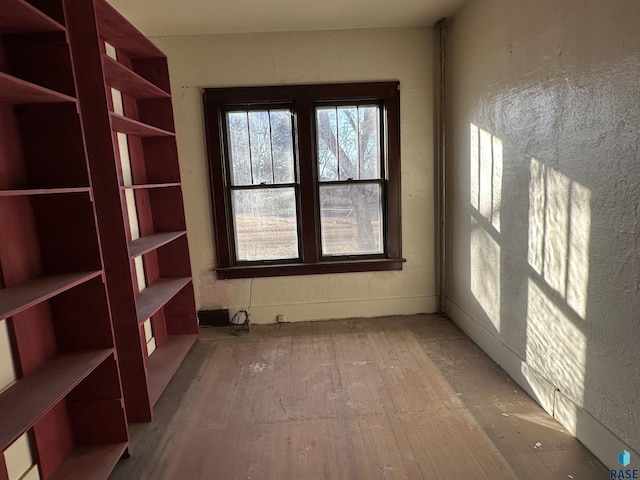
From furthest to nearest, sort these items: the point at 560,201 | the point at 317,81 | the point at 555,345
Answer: the point at 317,81
the point at 555,345
the point at 560,201

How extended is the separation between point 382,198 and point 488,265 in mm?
1232

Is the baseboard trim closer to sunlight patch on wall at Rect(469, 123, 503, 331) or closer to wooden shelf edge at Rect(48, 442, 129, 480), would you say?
sunlight patch on wall at Rect(469, 123, 503, 331)

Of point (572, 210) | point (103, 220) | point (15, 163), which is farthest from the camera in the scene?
point (103, 220)

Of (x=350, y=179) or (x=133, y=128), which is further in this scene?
(x=350, y=179)

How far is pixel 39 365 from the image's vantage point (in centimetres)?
180

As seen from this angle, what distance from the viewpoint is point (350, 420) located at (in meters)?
2.22

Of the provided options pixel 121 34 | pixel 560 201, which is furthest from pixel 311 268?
pixel 121 34

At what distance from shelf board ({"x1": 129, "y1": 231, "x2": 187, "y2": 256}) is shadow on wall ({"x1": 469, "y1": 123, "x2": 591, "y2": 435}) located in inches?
95.0

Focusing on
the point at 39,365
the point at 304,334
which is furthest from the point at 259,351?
the point at 39,365

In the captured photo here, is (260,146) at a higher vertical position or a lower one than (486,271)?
higher

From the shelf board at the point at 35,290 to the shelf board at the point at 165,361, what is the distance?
1067mm

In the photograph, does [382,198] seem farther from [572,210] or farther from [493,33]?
[572,210]

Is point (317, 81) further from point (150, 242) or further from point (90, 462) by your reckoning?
point (90, 462)

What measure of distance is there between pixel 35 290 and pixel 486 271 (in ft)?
9.17
